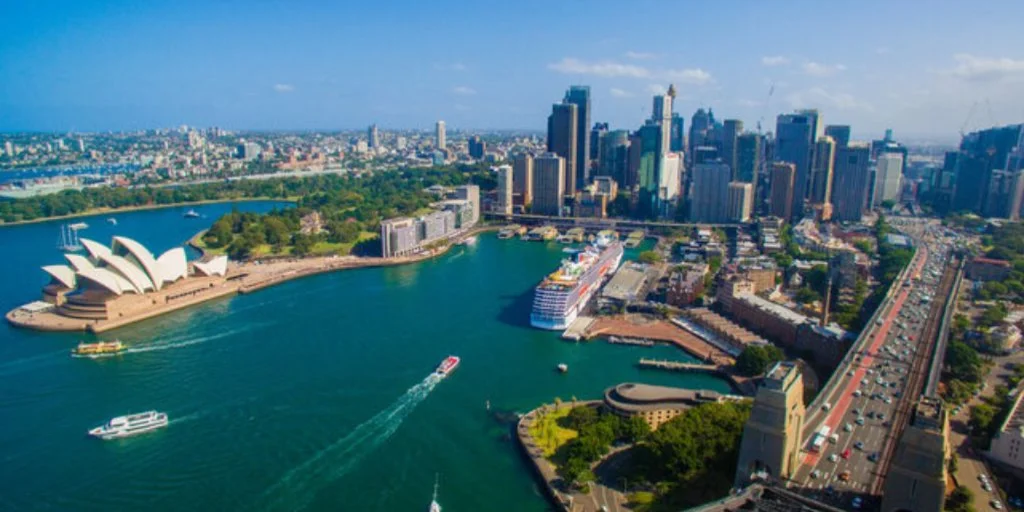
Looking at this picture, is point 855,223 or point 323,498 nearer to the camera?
point 323,498

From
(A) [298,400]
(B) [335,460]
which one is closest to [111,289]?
(A) [298,400]

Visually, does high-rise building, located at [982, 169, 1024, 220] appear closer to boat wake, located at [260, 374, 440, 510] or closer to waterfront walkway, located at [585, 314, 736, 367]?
waterfront walkway, located at [585, 314, 736, 367]

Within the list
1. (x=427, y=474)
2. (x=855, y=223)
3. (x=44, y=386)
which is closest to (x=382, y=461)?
(x=427, y=474)

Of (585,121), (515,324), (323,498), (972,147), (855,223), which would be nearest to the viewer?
(323,498)

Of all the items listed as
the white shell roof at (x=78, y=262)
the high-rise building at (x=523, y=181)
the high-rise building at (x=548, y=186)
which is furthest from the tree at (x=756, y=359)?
the high-rise building at (x=523, y=181)

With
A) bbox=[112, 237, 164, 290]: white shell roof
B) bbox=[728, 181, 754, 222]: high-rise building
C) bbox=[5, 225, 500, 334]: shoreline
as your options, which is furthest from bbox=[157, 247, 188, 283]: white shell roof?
bbox=[728, 181, 754, 222]: high-rise building

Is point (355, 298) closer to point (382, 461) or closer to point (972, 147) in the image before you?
point (382, 461)

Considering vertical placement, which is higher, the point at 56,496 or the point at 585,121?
the point at 585,121
